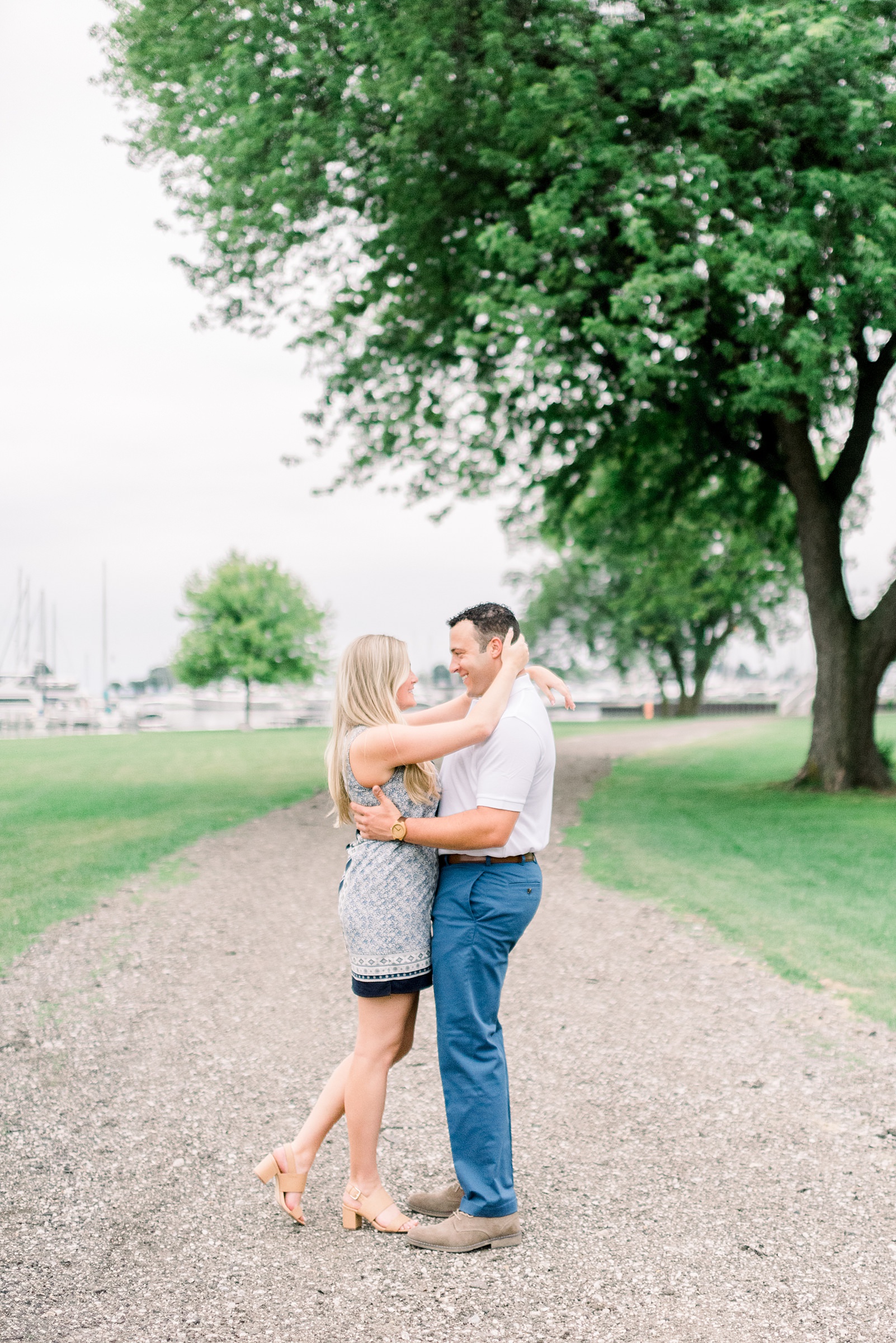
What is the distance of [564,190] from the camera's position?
44.7 feet

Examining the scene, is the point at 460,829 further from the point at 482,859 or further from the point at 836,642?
the point at 836,642

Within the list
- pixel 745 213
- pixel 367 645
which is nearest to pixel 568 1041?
pixel 367 645

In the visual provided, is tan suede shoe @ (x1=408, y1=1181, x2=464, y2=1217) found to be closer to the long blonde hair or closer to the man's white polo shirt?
the man's white polo shirt

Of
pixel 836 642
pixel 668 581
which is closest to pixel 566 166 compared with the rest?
pixel 836 642

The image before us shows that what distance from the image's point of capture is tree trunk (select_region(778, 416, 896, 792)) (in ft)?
58.9

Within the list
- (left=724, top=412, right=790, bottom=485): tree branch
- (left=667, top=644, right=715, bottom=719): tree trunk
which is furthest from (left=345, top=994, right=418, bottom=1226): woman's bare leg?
(left=667, top=644, right=715, bottom=719): tree trunk

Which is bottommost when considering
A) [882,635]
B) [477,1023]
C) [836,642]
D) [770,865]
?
[770,865]

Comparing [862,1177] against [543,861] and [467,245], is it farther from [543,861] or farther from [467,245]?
[467,245]

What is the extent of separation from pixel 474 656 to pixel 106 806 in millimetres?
15482

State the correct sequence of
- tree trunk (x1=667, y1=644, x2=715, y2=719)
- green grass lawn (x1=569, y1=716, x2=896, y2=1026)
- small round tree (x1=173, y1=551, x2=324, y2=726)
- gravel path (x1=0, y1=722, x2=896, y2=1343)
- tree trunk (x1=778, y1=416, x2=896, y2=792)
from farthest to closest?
small round tree (x1=173, y1=551, x2=324, y2=726), tree trunk (x1=667, y1=644, x2=715, y2=719), tree trunk (x1=778, y1=416, x2=896, y2=792), green grass lawn (x1=569, y1=716, x2=896, y2=1026), gravel path (x1=0, y1=722, x2=896, y2=1343)

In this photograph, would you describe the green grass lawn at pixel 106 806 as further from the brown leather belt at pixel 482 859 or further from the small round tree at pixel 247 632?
the small round tree at pixel 247 632

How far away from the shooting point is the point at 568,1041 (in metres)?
5.80

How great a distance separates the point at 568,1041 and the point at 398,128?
1214 centimetres

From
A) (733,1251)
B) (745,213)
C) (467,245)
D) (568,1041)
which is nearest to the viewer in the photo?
(733,1251)
